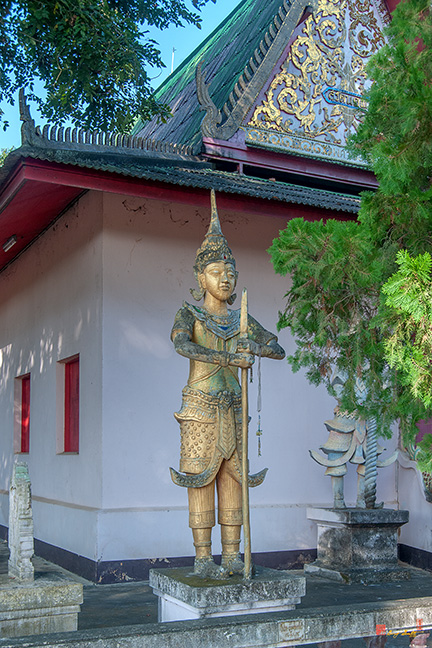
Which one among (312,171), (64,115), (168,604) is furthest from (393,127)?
(64,115)

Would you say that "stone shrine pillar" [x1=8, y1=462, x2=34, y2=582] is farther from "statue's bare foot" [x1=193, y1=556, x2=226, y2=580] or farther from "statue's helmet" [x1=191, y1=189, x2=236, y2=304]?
"statue's helmet" [x1=191, y1=189, x2=236, y2=304]

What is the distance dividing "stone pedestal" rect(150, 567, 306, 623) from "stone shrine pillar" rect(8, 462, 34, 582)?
89 cm

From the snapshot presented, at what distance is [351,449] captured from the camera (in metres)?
8.02

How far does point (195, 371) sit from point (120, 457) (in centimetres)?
301

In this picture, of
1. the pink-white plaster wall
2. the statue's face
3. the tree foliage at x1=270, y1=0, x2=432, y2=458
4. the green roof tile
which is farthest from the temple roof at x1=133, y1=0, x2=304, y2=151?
the tree foliage at x1=270, y1=0, x2=432, y2=458

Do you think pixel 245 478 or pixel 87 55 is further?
pixel 87 55

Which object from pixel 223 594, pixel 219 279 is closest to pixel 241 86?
pixel 219 279

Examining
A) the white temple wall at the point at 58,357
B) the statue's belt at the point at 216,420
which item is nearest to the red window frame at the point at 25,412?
the white temple wall at the point at 58,357

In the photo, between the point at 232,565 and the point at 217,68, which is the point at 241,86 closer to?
the point at 217,68

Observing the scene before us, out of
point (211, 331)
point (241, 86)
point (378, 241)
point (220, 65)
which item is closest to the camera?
point (378, 241)

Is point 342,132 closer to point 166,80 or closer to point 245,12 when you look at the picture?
point 245,12

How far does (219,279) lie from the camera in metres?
5.07

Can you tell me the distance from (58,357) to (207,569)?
4.92m

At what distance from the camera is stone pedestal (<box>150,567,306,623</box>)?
440 cm
